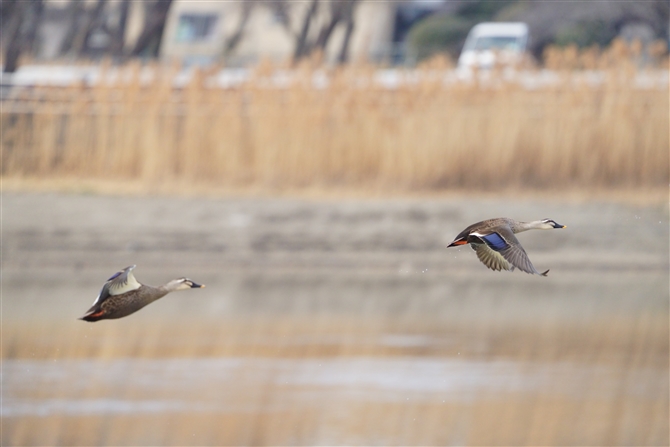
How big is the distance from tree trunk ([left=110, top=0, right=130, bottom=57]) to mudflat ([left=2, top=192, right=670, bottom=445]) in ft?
40.9

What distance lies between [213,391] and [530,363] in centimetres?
201

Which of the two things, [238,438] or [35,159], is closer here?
[238,438]

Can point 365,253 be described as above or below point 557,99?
below

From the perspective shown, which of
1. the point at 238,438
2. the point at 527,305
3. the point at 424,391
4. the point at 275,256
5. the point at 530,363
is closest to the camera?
the point at 238,438

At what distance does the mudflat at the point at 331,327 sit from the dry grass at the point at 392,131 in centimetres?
72

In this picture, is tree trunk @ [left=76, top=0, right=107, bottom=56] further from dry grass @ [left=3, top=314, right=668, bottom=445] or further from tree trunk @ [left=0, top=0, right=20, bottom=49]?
dry grass @ [left=3, top=314, right=668, bottom=445]

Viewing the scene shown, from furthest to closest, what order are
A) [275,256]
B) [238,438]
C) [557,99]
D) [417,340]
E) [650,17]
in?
[650,17], [557,99], [275,256], [417,340], [238,438]

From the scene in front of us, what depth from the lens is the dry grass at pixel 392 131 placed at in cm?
1441

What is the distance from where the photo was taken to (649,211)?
13828 mm

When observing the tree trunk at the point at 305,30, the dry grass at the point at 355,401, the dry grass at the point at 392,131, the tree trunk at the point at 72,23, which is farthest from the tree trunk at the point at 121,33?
the dry grass at the point at 355,401

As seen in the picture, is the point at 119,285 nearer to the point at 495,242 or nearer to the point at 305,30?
the point at 495,242

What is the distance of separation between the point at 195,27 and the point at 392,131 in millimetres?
32103

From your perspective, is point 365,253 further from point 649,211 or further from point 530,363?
point 530,363

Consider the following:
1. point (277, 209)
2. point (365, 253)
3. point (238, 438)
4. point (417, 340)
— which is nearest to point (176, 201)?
point (277, 209)
